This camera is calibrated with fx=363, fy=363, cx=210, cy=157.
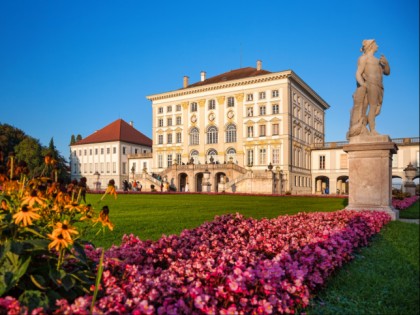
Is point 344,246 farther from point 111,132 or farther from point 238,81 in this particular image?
point 111,132

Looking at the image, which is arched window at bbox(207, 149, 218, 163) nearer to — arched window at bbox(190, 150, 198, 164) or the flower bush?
arched window at bbox(190, 150, 198, 164)

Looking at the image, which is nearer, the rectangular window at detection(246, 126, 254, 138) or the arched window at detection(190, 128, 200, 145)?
the rectangular window at detection(246, 126, 254, 138)

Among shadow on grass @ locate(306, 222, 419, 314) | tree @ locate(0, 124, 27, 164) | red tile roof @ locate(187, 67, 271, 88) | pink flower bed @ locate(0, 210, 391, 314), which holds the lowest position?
shadow on grass @ locate(306, 222, 419, 314)

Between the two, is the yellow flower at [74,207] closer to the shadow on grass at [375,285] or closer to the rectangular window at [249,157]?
the shadow on grass at [375,285]

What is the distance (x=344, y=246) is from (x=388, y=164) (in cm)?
541

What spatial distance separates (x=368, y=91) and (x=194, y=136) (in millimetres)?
44524

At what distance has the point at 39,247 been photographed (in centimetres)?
251

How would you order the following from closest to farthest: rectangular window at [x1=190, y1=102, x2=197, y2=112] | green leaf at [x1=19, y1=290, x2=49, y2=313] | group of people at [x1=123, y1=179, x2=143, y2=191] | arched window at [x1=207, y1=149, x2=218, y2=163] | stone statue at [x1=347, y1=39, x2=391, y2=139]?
green leaf at [x1=19, y1=290, x2=49, y2=313], stone statue at [x1=347, y1=39, x2=391, y2=139], group of people at [x1=123, y1=179, x2=143, y2=191], arched window at [x1=207, y1=149, x2=218, y2=163], rectangular window at [x1=190, y1=102, x2=197, y2=112]

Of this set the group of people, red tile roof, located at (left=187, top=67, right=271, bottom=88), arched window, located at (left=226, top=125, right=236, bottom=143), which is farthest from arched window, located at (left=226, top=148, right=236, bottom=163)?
the group of people

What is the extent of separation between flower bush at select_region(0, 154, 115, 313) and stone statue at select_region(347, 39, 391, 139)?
874cm

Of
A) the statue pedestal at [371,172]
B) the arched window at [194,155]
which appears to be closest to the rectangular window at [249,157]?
the arched window at [194,155]

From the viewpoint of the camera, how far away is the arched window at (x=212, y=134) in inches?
2040

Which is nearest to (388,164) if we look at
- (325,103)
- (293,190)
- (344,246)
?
(344,246)

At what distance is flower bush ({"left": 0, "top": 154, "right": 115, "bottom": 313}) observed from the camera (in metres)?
2.36
